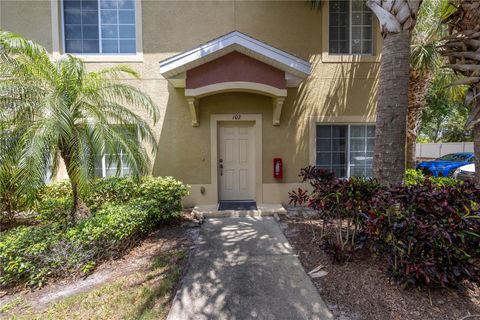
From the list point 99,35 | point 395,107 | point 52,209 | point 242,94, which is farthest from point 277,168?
point 99,35

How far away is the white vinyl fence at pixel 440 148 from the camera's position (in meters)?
21.8

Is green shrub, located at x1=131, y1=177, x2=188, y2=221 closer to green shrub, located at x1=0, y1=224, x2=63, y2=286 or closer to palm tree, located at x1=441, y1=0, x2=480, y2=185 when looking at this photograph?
green shrub, located at x1=0, y1=224, x2=63, y2=286

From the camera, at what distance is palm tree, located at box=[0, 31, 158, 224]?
13.3 ft

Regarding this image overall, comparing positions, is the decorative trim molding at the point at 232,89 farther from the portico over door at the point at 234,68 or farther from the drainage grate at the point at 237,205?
the drainage grate at the point at 237,205

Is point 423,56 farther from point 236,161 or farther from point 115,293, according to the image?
Result: point 115,293

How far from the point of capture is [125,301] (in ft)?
10.8

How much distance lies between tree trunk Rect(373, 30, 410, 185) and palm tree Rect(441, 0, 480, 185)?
102 centimetres

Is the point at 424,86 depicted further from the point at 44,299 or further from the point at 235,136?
the point at 44,299

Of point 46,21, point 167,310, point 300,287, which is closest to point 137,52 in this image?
point 46,21

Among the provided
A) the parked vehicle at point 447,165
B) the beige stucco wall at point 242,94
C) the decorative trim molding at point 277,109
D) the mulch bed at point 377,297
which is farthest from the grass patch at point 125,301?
the parked vehicle at point 447,165

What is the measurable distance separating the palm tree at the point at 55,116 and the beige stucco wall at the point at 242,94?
2.35 m

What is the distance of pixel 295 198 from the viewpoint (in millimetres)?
4859

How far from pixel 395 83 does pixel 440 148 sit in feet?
83.7

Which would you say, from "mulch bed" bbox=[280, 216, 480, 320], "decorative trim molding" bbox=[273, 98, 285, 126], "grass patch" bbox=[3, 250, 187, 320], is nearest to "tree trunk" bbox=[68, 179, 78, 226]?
"grass patch" bbox=[3, 250, 187, 320]
